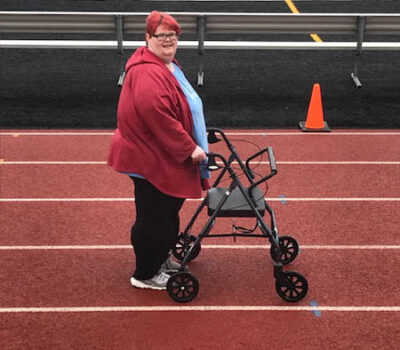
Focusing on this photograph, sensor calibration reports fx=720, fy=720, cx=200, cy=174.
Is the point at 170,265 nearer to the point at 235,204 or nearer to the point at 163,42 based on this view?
the point at 235,204

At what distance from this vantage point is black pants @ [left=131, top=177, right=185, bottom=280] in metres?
5.50

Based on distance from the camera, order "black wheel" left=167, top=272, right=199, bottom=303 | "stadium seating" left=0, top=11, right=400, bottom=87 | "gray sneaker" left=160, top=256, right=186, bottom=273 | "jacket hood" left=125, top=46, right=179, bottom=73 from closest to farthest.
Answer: "jacket hood" left=125, top=46, right=179, bottom=73
"black wheel" left=167, top=272, right=199, bottom=303
"gray sneaker" left=160, top=256, right=186, bottom=273
"stadium seating" left=0, top=11, right=400, bottom=87

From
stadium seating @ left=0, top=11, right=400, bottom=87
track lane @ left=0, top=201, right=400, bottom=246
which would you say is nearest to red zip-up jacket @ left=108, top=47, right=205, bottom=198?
track lane @ left=0, top=201, right=400, bottom=246

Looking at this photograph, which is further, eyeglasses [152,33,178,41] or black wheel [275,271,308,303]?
black wheel [275,271,308,303]

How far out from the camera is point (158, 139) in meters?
5.20

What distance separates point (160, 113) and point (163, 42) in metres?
0.53

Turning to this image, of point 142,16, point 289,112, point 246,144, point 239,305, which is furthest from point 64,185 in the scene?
point 142,16

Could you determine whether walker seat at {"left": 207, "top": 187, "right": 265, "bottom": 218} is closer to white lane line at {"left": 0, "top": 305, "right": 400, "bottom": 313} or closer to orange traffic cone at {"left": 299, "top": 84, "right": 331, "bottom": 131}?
white lane line at {"left": 0, "top": 305, "right": 400, "bottom": 313}

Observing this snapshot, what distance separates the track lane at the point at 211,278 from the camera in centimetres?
572

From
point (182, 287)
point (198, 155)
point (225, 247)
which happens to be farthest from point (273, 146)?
point (198, 155)

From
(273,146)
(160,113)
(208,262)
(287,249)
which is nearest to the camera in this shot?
(160,113)

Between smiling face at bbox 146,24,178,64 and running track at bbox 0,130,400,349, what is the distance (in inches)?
76.4

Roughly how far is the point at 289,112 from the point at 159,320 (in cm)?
571

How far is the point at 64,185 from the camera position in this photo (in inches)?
315
